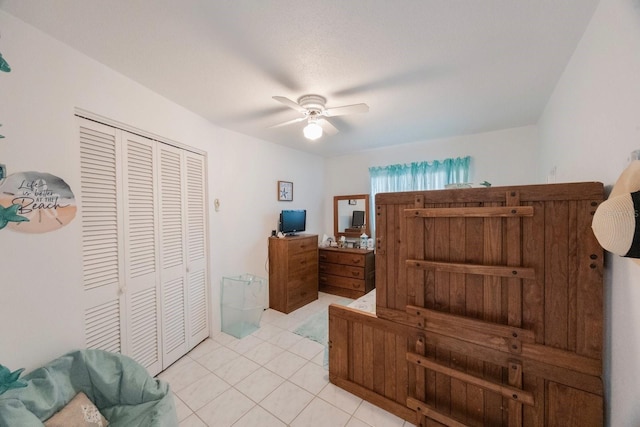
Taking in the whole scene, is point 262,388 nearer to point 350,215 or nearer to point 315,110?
point 315,110

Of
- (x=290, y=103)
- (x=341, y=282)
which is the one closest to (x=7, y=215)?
(x=290, y=103)

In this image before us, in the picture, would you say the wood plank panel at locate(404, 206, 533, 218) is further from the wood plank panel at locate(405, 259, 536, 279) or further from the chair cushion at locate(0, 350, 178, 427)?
the chair cushion at locate(0, 350, 178, 427)

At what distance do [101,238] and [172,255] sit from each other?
63 centimetres

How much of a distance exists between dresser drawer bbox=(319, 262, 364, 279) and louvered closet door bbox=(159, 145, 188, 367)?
2.22 m

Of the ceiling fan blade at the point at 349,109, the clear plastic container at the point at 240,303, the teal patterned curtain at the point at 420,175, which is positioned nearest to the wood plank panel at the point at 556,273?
the ceiling fan blade at the point at 349,109

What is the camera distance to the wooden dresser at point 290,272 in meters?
3.30

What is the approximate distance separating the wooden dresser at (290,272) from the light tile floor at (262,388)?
2.25ft

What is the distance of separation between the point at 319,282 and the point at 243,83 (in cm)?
324

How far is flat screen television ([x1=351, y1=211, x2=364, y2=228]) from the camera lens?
4.22 meters

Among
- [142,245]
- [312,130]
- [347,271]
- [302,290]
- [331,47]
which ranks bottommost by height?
[302,290]

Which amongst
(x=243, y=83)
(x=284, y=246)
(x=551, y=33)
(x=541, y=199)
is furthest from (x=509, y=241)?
(x=284, y=246)

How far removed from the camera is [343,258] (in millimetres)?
3844

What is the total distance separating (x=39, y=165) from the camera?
1326 millimetres

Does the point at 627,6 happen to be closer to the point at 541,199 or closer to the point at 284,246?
the point at 541,199
